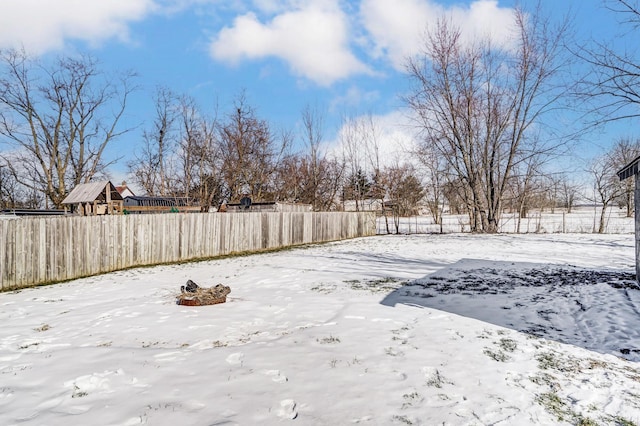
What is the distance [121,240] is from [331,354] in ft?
24.8

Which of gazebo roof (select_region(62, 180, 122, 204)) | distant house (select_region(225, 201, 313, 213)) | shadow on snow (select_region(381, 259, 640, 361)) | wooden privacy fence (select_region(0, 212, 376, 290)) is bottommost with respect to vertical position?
shadow on snow (select_region(381, 259, 640, 361))

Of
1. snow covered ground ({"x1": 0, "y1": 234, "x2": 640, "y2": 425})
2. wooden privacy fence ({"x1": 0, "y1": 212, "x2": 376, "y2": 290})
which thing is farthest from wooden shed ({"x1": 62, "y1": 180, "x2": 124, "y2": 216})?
snow covered ground ({"x1": 0, "y1": 234, "x2": 640, "y2": 425})

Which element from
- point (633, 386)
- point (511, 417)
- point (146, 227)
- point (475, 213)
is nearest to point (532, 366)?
point (633, 386)

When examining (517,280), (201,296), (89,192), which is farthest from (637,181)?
(89,192)

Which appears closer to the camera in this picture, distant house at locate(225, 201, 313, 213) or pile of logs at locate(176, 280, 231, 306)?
pile of logs at locate(176, 280, 231, 306)

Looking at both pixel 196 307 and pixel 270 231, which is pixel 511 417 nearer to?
pixel 196 307

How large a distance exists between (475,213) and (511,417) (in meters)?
18.8

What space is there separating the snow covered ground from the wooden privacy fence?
1.05m

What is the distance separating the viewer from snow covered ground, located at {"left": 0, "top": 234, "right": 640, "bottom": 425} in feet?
7.61

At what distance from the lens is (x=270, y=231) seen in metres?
13.5

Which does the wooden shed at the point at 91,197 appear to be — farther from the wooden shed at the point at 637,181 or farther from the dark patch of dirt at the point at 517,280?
the wooden shed at the point at 637,181

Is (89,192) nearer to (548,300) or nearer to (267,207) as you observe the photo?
(267,207)

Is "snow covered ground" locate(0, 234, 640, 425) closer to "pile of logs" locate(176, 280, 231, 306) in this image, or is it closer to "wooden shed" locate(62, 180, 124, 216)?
"pile of logs" locate(176, 280, 231, 306)

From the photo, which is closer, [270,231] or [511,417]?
[511,417]
